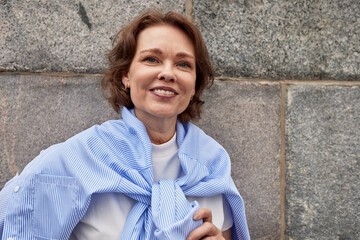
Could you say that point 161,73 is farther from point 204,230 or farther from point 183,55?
point 204,230

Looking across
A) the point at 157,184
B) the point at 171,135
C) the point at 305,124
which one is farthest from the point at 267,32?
the point at 157,184

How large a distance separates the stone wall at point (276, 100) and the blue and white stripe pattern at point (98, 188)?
0.63 metres

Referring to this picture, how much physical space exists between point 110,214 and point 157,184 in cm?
23

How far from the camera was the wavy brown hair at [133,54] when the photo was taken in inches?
74.7

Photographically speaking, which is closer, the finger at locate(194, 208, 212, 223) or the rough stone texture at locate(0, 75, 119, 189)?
the finger at locate(194, 208, 212, 223)

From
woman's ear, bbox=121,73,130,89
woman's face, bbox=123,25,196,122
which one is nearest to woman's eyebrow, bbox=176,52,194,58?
woman's face, bbox=123,25,196,122

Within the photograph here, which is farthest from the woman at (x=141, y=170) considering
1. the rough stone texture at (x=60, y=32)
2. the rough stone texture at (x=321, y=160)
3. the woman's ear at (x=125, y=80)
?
the rough stone texture at (x=321, y=160)

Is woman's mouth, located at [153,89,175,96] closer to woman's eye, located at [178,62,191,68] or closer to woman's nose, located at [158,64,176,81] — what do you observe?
woman's nose, located at [158,64,176,81]

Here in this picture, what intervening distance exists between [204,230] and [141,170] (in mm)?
359

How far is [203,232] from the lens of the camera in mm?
1666

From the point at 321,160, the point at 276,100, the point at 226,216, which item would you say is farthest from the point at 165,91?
the point at 321,160

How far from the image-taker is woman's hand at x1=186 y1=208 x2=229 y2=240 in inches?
65.0

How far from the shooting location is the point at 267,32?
2465 millimetres

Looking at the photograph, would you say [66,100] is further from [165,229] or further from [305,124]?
[305,124]
